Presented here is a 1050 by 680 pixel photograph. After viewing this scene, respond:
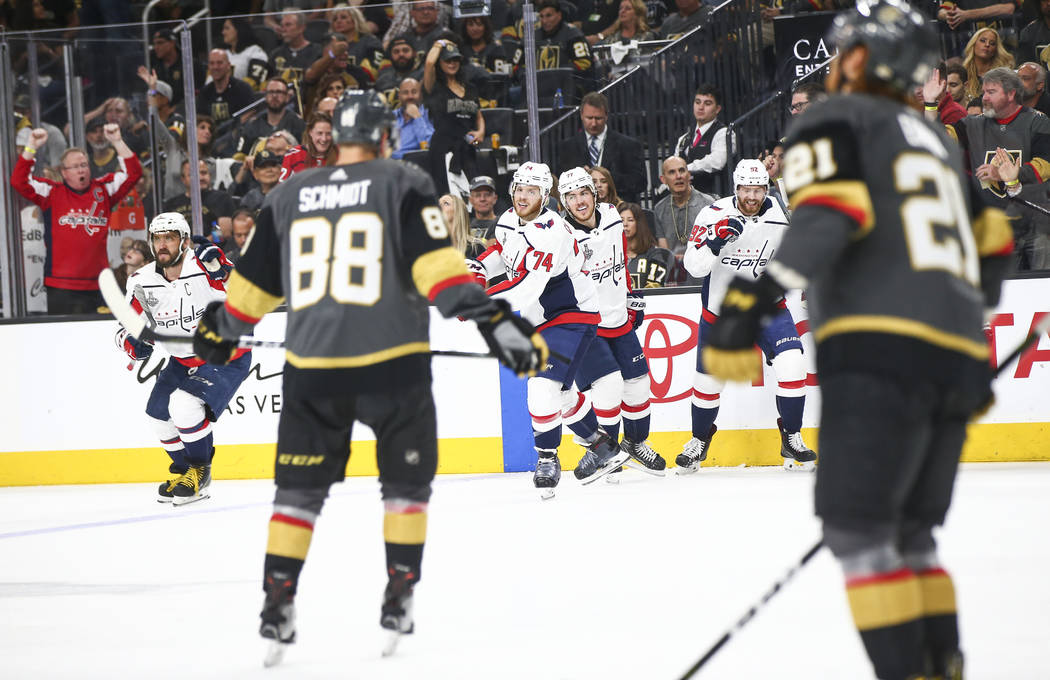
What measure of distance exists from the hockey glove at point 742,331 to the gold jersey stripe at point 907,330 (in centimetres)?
13

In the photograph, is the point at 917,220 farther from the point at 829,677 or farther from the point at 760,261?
the point at 760,261

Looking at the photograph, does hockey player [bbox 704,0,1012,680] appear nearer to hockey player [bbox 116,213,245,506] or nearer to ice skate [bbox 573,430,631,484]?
ice skate [bbox 573,430,631,484]

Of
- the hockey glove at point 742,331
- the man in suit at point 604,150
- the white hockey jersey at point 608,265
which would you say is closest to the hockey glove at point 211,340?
the hockey glove at point 742,331

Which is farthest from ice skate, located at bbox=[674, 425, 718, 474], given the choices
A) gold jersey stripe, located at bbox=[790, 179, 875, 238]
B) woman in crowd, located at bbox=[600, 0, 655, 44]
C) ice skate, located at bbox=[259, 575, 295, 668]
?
gold jersey stripe, located at bbox=[790, 179, 875, 238]

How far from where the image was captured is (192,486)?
22.4 feet

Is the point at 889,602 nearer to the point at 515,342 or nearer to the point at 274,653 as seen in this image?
the point at 515,342

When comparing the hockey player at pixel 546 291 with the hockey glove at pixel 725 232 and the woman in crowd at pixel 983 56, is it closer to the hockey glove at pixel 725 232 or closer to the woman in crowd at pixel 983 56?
the hockey glove at pixel 725 232

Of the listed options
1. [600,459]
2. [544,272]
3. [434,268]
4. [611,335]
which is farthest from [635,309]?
[434,268]

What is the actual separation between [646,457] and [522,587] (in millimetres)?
2911

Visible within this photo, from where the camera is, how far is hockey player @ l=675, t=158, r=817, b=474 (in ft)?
A: 22.4

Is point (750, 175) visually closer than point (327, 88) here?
Yes

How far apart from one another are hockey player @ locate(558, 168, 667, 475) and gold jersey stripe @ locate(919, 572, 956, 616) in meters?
4.27

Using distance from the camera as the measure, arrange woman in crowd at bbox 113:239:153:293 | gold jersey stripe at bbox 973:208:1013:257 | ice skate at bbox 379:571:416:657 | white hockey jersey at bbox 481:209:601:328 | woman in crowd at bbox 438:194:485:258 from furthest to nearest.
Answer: woman in crowd at bbox 113:239:153:293 → woman in crowd at bbox 438:194:485:258 → white hockey jersey at bbox 481:209:601:328 → ice skate at bbox 379:571:416:657 → gold jersey stripe at bbox 973:208:1013:257

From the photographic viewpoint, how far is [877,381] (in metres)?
2.20
